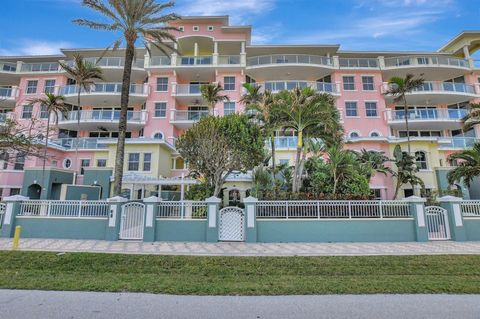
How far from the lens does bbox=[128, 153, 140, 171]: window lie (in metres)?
22.5

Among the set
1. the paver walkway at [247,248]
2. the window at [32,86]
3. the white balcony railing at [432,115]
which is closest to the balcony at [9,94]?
the window at [32,86]

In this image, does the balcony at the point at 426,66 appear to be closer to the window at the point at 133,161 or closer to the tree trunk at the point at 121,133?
the tree trunk at the point at 121,133

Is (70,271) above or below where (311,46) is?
below

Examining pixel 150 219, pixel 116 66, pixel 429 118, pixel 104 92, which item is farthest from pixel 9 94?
pixel 429 118

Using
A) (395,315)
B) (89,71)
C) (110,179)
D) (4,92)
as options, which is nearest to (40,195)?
(110,179)

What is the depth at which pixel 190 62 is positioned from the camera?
94.4ft

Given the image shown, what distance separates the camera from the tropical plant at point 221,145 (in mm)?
14711

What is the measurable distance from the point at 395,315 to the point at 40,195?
88.3ft

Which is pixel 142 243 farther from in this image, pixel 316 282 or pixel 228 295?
pixel 316 282

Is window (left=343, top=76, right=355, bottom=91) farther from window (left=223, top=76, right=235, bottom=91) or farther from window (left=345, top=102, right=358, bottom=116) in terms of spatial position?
window (left=223, top=76, right=235, bottom=91)

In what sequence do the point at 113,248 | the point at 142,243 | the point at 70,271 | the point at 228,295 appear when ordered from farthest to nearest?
1. the point at 142,243
2. the point at 113,248
3. the point at 70,271
4. the point at 228,295

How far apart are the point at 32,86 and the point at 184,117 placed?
707 inches

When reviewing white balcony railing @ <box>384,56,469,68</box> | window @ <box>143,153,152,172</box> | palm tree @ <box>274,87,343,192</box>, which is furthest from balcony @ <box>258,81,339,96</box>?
window @ <box>143,153,152,172</box>

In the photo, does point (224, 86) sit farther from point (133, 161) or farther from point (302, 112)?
point (302, 112)
